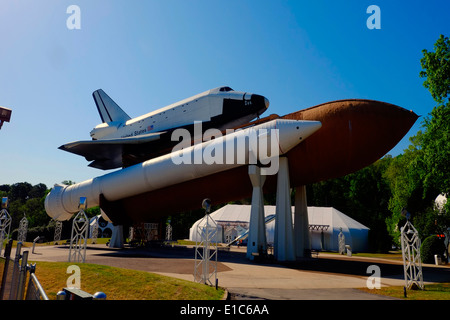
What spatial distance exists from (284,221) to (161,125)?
570 inches

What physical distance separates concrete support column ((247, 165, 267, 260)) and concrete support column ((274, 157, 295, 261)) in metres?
1.05

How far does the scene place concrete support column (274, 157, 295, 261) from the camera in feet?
58.0

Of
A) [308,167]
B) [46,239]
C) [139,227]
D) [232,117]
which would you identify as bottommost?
[46,239]

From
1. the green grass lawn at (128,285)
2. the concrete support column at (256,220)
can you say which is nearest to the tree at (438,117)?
the concrete support column at (256,220)

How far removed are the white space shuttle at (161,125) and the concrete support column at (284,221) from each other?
21.2ft

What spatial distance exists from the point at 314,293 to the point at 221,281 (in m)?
3.82

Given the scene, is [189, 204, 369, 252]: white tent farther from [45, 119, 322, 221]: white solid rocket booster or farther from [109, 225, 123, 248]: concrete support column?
[45, 119, 322, 221]: white solid rocket booster

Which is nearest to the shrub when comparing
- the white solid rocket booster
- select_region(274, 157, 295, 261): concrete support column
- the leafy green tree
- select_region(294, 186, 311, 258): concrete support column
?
select_region(294, 186, 311, 258): concrete support column

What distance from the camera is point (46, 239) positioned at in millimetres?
43562

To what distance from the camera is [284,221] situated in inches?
703
